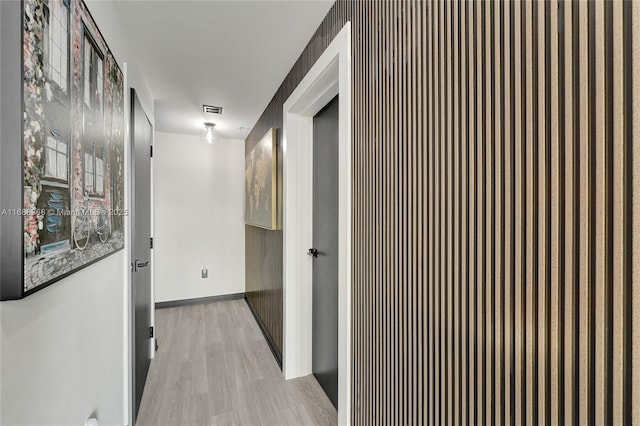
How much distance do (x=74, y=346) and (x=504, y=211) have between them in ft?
4.55

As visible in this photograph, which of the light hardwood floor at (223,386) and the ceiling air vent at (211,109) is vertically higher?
the ceiling air vent at (211,109)

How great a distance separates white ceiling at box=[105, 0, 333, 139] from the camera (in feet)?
4.92

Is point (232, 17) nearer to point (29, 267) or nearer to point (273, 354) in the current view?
point (29, 267)

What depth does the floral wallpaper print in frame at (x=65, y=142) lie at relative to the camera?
0.68 metres

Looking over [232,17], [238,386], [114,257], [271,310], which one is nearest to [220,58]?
[232,17]

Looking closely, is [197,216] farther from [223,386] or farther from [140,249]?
[223,386]

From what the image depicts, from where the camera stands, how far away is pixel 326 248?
207 centimetres

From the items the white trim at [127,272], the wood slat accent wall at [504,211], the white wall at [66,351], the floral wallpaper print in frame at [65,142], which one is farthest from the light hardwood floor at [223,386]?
the floral wallpaper print in frame at [65,142]

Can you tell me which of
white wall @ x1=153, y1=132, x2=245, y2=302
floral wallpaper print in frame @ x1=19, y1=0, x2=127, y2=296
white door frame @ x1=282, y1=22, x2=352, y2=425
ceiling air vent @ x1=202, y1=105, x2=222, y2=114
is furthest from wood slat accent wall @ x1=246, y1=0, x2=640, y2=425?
white wall @ x1=153, y1=132, x2=245, y2=302

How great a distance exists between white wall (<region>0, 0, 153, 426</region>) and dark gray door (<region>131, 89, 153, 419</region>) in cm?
15

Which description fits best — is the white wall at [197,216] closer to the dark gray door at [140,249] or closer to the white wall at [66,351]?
the dark gray door at [140,249]

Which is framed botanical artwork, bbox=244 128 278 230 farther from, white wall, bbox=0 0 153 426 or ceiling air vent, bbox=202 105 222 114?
white wall, bbox=0 0 153 426

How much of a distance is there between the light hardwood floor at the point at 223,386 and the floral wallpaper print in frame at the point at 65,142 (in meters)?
1.29

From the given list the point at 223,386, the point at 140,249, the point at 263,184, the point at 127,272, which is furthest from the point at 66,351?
the point at 263,184
